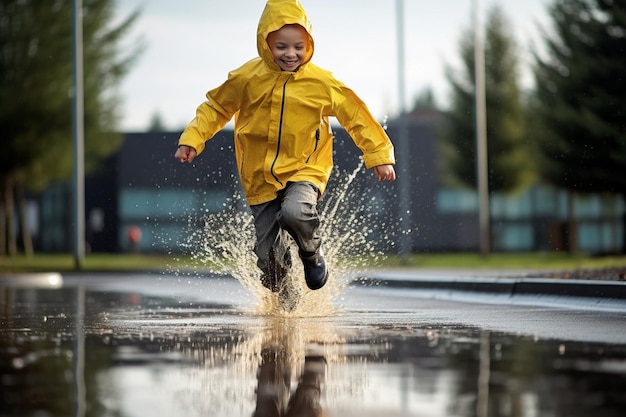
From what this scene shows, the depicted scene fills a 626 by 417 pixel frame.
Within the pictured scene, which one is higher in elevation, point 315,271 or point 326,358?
point 315,271

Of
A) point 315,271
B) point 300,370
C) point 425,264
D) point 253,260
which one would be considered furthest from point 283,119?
point 425,264

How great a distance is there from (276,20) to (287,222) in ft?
4.53

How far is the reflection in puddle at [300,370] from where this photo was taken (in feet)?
14.4

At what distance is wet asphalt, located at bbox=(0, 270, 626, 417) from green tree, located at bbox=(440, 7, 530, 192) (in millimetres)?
38643

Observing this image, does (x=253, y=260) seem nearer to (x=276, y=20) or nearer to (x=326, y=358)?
(x=276, y=20)

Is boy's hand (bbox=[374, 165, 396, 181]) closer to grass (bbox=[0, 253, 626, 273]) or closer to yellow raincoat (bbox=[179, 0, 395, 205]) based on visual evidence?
yellow raincoat (bbox=[179, 0, 395, 205])

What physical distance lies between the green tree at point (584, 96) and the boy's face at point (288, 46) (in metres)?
25.1

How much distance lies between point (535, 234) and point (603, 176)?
23819 mm

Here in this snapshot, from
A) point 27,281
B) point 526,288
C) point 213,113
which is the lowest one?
point 526,288

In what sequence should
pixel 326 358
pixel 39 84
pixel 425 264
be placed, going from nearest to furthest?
pixel 326 358 → pixel 425 264 → pixel 39 84

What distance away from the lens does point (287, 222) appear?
8.45m

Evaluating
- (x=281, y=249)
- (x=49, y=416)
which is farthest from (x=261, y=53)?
(x=49, y=416)

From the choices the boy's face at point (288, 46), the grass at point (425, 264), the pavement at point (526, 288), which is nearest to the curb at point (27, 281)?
the grass at point (425, 264)

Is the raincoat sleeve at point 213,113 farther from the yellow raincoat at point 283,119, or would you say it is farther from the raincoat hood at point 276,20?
the raincoat hood at point 276,20
